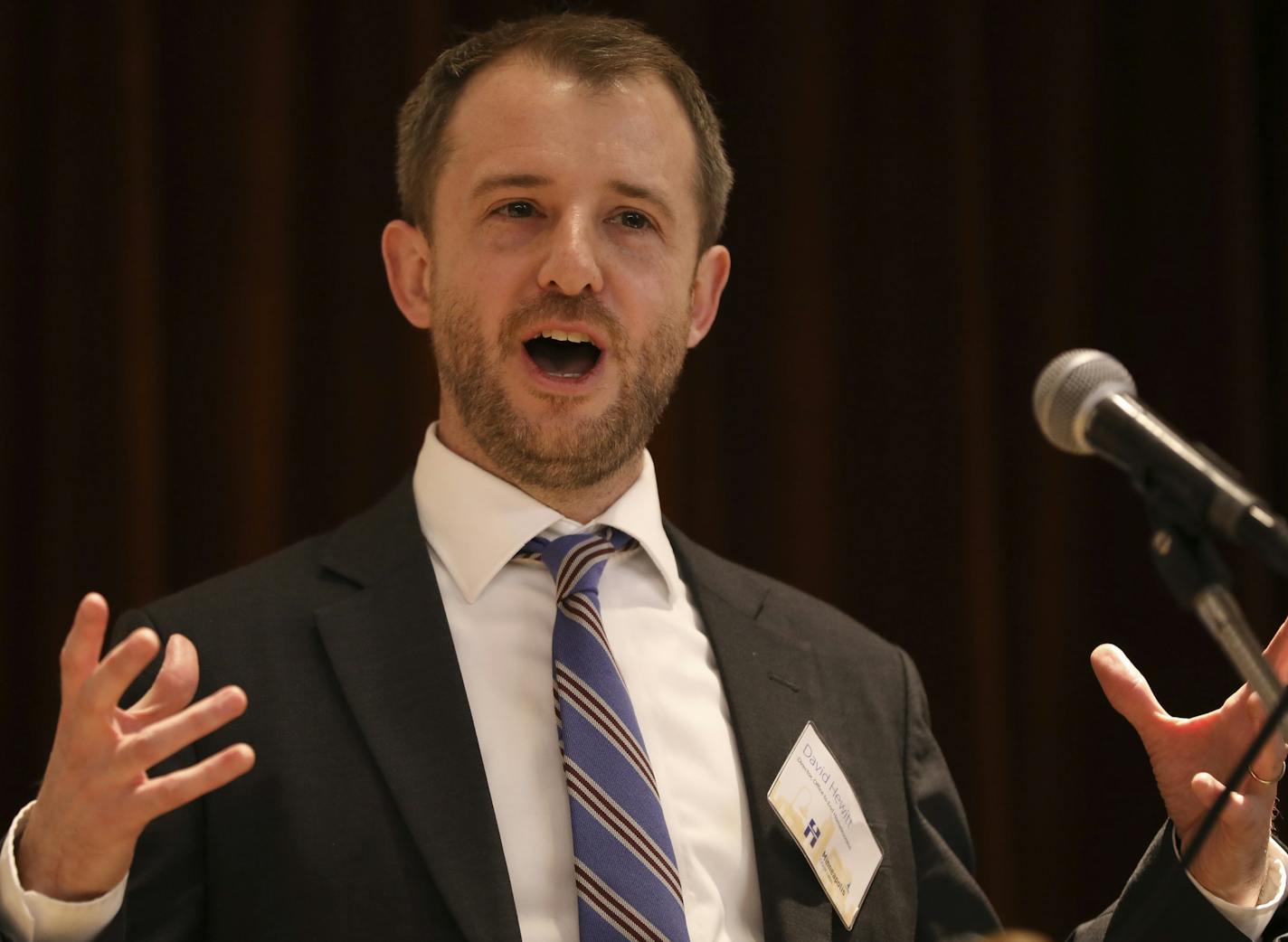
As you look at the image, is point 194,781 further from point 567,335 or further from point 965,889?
point 965,889

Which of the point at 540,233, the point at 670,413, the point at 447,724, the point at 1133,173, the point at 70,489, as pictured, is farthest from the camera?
the point at 1133,173

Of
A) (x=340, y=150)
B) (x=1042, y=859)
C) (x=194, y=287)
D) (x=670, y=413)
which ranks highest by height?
(x=340, y=150)

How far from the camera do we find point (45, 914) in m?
1.33

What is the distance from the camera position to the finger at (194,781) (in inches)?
49.7

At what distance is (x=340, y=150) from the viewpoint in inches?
95.5

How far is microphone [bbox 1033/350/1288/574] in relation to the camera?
102 centimetres

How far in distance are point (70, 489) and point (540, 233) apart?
95 cm

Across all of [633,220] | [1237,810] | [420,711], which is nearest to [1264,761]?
[1237,810]

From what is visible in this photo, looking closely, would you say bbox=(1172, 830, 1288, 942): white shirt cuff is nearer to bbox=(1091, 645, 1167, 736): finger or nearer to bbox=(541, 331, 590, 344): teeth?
bbox=(1091, 645, 1167, 736): finger

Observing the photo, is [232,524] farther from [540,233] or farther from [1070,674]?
[1070,674]

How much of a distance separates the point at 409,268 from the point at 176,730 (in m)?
1.01

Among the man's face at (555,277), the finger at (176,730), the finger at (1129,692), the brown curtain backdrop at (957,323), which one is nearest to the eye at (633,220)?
the man's face at (555,277)

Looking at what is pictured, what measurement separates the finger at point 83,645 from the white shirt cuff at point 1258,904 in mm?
1178

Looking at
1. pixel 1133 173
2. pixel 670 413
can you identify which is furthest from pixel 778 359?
pixel 1133 173
